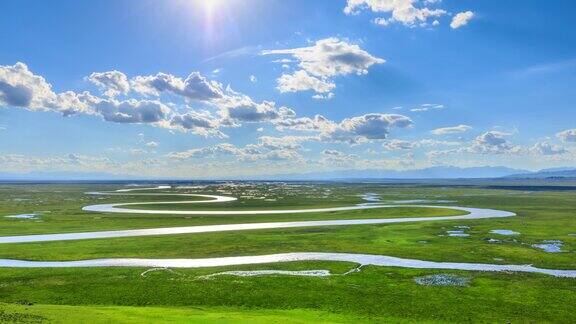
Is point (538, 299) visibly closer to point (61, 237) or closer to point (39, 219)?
point (61, 237)

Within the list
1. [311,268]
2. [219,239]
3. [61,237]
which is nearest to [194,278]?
[311,268]

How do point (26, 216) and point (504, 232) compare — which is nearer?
point (504, 232)

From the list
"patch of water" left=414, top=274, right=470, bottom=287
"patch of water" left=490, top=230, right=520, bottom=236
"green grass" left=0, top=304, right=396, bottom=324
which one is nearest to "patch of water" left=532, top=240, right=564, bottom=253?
"patch of water" left=490, top=230, right=520, bottom=236

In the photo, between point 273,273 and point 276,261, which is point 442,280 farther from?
point 276,261

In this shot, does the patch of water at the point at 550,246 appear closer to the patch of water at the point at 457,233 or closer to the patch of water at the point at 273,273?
the patch of water at the point at 457,233

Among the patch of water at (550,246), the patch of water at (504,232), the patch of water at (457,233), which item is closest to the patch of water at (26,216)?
the patch of water at (457,233)

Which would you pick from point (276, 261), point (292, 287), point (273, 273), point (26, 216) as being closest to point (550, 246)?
point (276, 261)

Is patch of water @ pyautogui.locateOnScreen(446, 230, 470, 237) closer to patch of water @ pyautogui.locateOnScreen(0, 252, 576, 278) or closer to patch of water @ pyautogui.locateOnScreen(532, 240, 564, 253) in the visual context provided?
patch of water @ pyautogui.locateOnScreen(532, 240, 564, 253)

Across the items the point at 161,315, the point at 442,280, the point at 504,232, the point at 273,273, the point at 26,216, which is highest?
the point at 26,216
